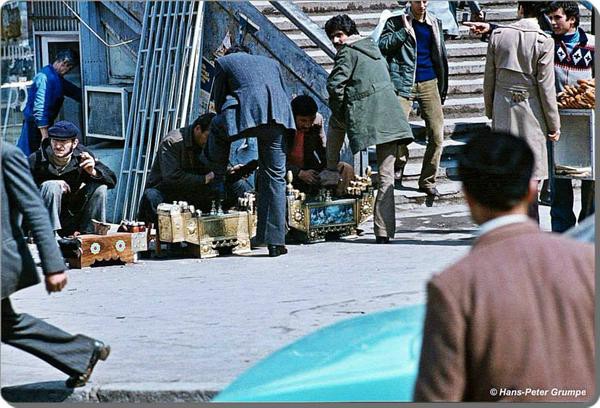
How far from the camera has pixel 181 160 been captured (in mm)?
8930

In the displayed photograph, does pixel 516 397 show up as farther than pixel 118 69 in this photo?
No

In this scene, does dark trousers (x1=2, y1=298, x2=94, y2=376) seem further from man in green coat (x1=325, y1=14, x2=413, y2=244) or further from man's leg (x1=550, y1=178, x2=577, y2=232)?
man's leg (x1=550, y1=178, x2=577, y2=232)

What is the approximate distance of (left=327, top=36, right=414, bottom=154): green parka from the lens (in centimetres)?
870

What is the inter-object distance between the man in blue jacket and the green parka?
10.1 ft

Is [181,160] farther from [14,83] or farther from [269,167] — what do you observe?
[14,83]

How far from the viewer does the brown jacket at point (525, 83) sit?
7.84 metres

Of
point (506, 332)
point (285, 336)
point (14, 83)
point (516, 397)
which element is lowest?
point (285, 336)

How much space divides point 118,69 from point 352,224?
399 centimetres

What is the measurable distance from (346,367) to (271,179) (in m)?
4.30

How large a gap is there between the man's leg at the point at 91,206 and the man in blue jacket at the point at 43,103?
2.04m

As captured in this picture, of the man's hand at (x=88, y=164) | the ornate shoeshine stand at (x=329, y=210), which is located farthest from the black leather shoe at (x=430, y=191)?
the man's hand at (x=88, y=164)

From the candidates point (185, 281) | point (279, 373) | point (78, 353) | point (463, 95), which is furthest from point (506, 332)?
point (463, 95)

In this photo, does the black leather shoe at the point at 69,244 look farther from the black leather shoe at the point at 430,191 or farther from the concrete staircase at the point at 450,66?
the black leather shoe at the point at 430,191

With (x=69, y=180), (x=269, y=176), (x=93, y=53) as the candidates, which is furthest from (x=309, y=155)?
(x=93, y=53)
